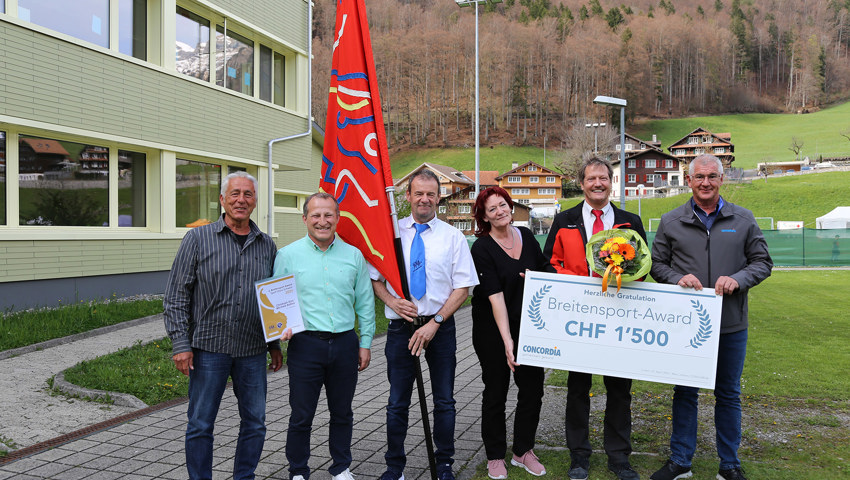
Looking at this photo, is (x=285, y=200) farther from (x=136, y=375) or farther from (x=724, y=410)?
(x=724, y=410)

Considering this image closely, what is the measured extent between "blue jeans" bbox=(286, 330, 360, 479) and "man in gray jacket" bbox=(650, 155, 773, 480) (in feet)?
7.30

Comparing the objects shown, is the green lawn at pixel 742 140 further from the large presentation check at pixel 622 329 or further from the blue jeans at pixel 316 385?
the blue jeans at pixel 316 385

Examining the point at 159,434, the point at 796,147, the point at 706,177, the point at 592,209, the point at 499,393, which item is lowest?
the point at 159,434

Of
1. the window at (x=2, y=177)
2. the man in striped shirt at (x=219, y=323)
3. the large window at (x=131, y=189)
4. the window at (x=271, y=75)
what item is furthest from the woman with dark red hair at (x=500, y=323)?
the window at (x=271, y=75)

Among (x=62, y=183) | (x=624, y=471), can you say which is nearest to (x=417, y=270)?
(x=624, y=471)

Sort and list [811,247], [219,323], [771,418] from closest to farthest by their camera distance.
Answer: [219,323], [771,418], [811,247]

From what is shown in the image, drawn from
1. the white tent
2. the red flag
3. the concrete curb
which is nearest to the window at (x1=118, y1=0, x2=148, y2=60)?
the concrete curb

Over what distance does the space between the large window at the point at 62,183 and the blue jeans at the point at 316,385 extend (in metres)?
9.73

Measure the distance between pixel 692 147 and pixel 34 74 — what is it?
120470 millimetres

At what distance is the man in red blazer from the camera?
4562 mm

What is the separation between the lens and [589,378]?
183 inches

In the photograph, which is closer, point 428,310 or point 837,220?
point 428,310

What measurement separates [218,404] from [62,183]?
10243 mm

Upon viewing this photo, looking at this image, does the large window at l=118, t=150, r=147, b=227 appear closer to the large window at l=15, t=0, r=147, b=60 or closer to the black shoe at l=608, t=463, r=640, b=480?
the large window at l=15, t=0, r=147, b=60
